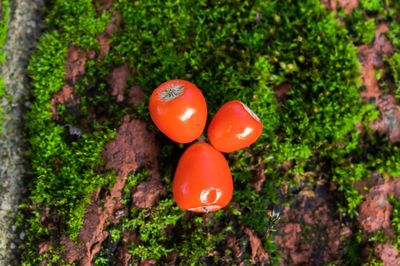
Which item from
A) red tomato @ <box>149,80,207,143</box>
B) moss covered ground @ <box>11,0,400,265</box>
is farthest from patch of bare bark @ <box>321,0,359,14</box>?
red tomato @ <box>149,80,207,143</box>

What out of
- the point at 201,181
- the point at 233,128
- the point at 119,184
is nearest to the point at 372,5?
the point at 233,128

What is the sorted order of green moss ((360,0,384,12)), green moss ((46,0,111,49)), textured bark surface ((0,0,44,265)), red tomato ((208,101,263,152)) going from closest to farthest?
red tomato ((208,101,263,152)), textured bark surface ((0,0,44,265)), green moss ((46,0,111,49)), green moss ((360,0,384,12))

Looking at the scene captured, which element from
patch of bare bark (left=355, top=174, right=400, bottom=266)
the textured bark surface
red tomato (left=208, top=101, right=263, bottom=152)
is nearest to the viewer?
red tomato (left=208, top=101, right=263, bottom=152)

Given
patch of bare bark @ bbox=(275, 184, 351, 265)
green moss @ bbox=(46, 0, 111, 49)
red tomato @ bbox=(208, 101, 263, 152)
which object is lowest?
patch of bare bark @ bbox=(275, 184, 351, 265)

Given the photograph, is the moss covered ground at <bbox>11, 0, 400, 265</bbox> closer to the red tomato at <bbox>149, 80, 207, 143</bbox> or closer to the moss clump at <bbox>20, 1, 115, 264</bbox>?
the moss clump at <bbox>20, 1, 115, 264</bbox>

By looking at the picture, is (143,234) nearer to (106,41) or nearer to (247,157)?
(247,157)

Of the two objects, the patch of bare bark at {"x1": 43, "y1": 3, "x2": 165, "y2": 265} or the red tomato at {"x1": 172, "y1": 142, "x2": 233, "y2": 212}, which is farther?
the patch of bare bark at {"x1": 43, "y1": 3, "x2": 165, "y2": 265}

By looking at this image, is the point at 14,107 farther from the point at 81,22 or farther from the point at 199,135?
the point at 199,135

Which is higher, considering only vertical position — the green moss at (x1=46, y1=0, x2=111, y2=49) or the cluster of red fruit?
the green moss at (x1=46, y1=0, x2=111, y2=49)
